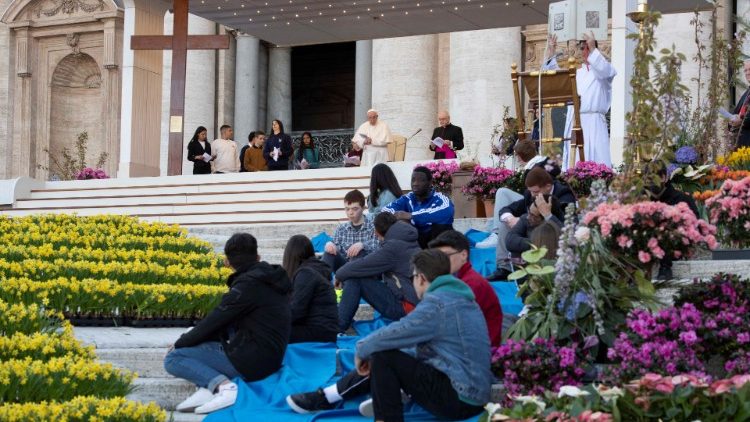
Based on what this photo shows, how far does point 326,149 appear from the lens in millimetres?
29531

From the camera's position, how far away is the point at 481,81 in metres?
25.4

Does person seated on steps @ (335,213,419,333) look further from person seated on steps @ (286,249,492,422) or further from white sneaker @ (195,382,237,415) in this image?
person seated on steps @ (286,249,492,422)

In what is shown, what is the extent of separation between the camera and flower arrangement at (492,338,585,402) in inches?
319

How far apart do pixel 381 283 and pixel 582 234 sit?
2.55m

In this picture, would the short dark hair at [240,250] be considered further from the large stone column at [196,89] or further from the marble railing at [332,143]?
the marble railing at [332,143]

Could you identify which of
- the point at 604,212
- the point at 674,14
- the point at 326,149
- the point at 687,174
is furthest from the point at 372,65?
the point at 604,212

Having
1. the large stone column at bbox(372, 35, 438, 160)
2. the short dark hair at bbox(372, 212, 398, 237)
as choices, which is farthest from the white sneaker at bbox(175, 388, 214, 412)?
the large stone column at bbox(372, 35, 438, 160)

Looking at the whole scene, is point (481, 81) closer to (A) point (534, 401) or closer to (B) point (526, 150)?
(B) point (526, 150)

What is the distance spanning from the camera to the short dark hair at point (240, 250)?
373 inches

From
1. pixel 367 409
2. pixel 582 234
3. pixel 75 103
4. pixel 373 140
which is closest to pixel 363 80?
pixel 75 103

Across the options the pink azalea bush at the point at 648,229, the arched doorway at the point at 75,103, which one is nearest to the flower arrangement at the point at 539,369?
the pink azalea bush at the point at 648,229

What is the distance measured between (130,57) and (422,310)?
14.7m

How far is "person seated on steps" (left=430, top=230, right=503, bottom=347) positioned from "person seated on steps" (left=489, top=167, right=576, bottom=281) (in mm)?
2577

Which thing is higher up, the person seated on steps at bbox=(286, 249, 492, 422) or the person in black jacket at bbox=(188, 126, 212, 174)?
the person in black jacket at bbox=(188, 126, 212, 174)
